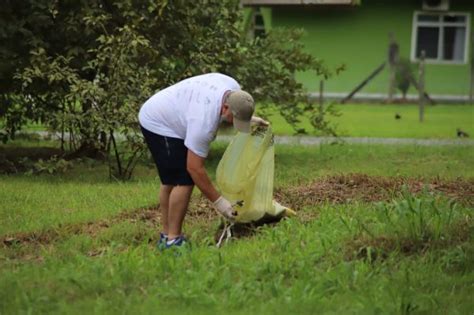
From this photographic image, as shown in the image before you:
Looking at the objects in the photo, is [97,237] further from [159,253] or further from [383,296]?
[383,296]

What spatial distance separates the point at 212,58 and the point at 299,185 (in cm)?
305

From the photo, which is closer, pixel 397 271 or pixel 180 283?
pixel 180 283

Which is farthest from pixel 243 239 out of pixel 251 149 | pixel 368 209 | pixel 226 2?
pixel 226 2

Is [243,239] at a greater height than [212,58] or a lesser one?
lesser

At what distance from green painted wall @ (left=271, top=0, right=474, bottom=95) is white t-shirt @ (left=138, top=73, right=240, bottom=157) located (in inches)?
908

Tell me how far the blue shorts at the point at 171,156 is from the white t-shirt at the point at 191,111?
0.05m

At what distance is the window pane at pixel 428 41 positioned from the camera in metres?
30.5

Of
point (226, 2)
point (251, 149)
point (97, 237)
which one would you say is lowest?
point (97, 237)

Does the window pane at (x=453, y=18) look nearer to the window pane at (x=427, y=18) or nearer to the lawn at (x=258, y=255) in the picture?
the window pane at (x=427, y=18)

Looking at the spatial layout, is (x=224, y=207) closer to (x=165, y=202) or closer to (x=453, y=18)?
(x=165, y=202)

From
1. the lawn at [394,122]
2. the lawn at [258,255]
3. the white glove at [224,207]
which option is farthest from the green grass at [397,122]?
the white glove at [224,207]

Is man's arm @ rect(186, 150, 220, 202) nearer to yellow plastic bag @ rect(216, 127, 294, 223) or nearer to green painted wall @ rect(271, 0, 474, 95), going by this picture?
yellow plastic bag @ rect(216, 127, 294, 223)

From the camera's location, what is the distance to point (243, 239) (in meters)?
7.36

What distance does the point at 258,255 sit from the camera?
257 inches
